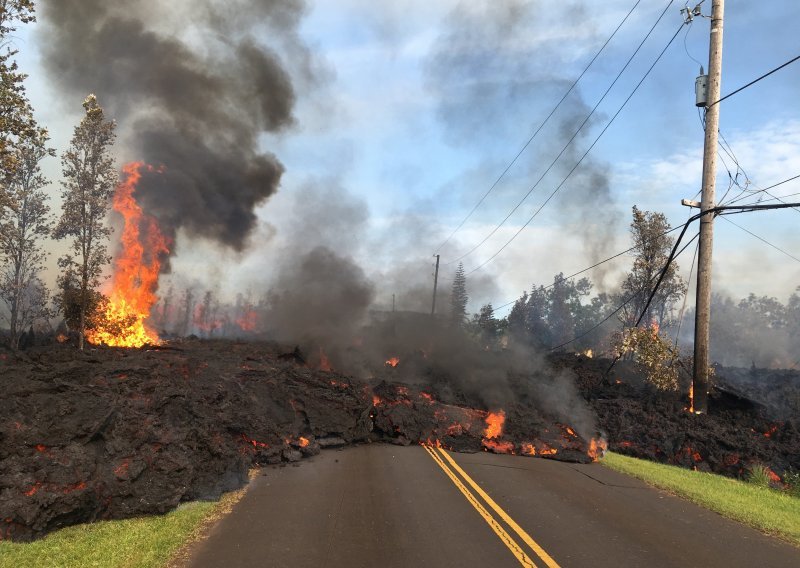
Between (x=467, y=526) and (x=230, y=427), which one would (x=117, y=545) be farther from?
(x=230, y=427)

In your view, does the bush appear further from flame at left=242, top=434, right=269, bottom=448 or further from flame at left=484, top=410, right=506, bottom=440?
flame at left=242, top=434, right=269, bottom=448

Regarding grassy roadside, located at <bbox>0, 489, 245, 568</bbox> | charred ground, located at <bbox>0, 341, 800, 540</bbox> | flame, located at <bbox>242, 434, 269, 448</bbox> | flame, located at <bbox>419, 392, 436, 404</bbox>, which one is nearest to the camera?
grassy roadside, located at <bbox>0, 489, 245, 568</bbox>

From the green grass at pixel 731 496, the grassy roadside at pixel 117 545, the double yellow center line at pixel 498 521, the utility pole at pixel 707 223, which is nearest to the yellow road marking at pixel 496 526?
the double yellow center line at pixel 498 521

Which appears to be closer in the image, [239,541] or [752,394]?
[239,541]

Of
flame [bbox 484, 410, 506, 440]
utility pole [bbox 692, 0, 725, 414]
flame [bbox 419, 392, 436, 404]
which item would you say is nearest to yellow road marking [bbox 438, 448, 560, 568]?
flame [bbox 484, 410, 506, 440]

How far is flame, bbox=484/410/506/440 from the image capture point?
14.8 meters

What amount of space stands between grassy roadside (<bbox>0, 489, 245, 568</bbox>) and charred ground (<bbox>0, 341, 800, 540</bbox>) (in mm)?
305

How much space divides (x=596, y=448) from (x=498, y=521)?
7.91m

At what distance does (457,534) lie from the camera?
263 inches

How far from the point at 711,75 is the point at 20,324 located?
1526 inches

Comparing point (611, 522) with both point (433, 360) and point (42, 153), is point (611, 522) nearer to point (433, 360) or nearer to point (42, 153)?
point (433, 360)

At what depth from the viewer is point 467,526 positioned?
7031 mm

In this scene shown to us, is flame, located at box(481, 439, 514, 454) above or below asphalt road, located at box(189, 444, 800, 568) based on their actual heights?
below

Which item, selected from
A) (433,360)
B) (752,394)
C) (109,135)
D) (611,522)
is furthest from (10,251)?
(752,394)
